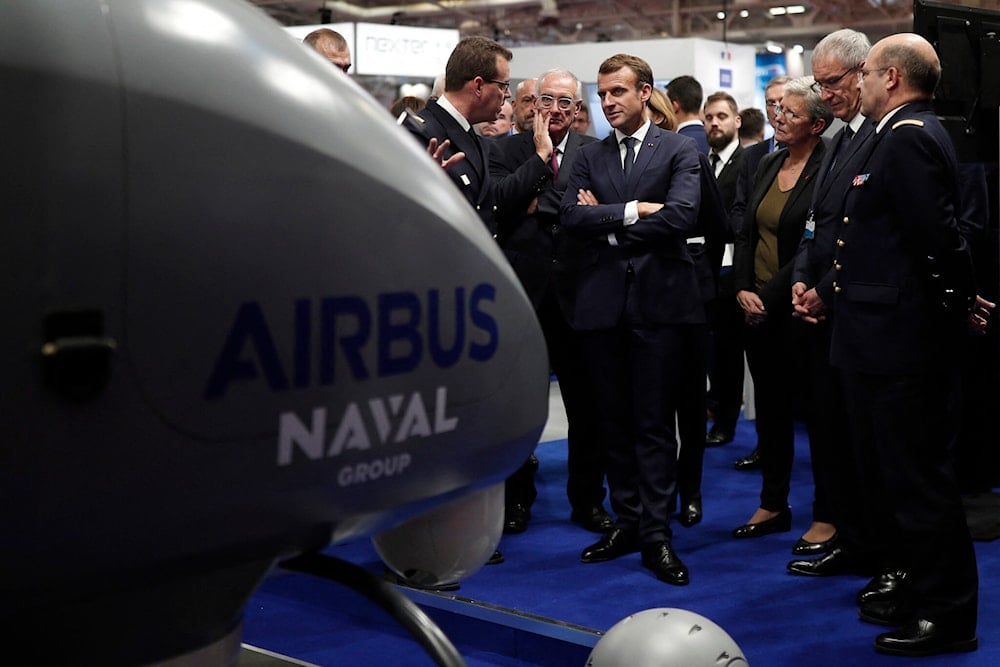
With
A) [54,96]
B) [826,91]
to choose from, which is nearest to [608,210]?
[826,91]

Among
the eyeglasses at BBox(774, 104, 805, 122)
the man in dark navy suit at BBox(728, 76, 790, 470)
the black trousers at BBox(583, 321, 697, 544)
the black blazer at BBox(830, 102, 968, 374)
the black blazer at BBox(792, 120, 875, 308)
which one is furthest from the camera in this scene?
the man in dark navy suit at BBox(728, 76, 790, 470)

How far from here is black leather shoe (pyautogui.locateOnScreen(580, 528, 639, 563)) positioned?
392 centimetres

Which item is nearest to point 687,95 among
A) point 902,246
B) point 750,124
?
point 750,124

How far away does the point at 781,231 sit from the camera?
4.21 m

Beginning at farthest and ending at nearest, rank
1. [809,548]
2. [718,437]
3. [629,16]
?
[629,16] < [718,437] < [809,548]

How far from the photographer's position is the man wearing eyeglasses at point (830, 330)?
11.2ft

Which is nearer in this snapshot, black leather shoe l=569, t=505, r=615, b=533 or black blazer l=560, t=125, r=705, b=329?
black blazer l=560, t=125, r=705, b=329

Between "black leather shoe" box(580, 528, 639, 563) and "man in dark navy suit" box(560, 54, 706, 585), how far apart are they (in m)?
0.01

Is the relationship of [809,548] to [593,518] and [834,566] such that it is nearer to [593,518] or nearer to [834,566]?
[834,566]

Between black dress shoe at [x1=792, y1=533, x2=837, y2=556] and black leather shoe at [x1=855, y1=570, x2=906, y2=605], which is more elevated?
black leather shoe at [x1=855, y1=570, x2=906, y2=605]

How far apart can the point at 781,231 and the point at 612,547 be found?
1.25 meters

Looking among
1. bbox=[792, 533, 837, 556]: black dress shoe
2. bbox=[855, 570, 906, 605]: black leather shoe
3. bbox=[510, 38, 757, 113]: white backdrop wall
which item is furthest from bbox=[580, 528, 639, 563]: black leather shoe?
bbox=[510, 38, 757, 113]: white backdrop wall

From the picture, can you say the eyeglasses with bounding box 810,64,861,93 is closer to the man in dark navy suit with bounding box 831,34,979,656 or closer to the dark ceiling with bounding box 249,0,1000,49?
the man in dark navy suit with bounding box 831,34,979,656

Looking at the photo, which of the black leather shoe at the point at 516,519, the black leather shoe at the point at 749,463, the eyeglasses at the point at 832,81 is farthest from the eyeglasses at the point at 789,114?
the black leather shoe at the point at 749,463
